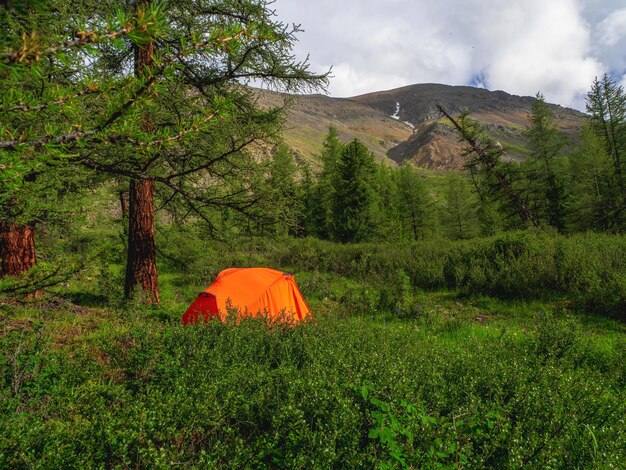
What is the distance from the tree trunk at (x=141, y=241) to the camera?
7.35m

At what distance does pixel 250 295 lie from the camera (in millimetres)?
7879

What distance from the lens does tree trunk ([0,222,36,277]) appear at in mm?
6961

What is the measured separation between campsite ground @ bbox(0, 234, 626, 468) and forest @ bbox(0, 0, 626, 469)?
0.03 metres

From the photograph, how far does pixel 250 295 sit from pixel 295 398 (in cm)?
495

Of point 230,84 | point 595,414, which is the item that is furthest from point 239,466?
point 230,84

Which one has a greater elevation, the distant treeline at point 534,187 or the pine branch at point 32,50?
the distant treeline at point 534,187

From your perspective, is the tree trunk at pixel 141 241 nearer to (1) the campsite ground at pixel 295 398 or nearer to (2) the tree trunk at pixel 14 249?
(1) the campsite ground at pixel 295 398

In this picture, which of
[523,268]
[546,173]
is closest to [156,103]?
[523,268]

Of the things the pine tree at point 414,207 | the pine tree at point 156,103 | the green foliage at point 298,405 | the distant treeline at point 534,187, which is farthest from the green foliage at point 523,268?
the pine tree at point 414,207

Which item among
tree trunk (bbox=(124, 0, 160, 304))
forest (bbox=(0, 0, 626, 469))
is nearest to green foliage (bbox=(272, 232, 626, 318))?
forest (bbox=(0, 0, 626, 469))

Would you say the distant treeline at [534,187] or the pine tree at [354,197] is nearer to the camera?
the distant treeline at [534,187]

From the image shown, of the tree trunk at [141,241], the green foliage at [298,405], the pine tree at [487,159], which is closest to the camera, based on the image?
the green foliage at [298,405]

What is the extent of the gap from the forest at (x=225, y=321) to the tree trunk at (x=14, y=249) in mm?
30

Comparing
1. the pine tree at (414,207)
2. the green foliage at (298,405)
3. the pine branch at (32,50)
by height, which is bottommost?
the green foliage at (298,405)
